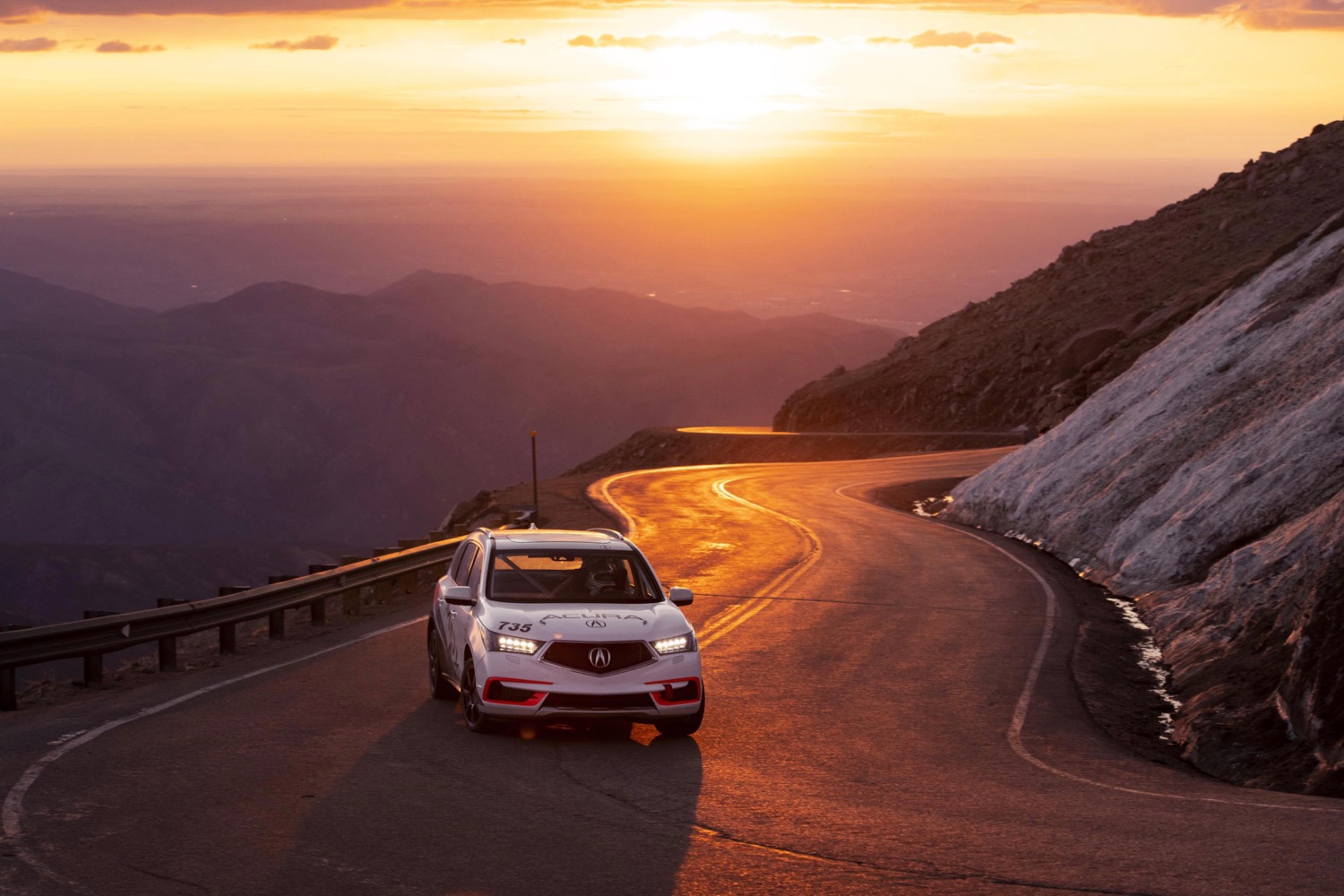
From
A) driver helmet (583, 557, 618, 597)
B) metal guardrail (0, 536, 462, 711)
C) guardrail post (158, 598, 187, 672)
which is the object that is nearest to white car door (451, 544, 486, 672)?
driver helmet (583, 557, 618, 597)

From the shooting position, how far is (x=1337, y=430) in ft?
66.1

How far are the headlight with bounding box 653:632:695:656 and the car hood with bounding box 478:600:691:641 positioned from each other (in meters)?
0.04

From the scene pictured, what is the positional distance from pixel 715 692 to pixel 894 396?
7151 centimetres

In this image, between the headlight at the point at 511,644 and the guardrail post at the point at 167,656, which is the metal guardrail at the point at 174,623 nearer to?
the guardrail post at the point at 167,656

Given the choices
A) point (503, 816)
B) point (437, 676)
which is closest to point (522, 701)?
point (503, 816)

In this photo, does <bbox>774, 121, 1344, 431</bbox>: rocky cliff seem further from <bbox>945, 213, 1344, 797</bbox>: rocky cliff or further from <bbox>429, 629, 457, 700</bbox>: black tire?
<bbox>429, 629, 457, 700</bbox>: black tire

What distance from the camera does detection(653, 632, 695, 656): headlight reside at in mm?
10898

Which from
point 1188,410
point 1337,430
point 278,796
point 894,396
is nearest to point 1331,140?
point 894,396

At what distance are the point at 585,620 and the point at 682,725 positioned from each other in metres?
1.17

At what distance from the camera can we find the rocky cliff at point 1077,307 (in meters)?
74.0

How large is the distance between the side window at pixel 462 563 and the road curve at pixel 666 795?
1.14 metres

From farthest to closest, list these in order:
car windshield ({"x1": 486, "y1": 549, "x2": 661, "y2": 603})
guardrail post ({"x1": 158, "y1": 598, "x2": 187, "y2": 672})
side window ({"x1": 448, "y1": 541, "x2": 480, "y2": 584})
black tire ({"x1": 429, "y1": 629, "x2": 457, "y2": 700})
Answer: guardrail post ({"x1": 158, "y1": 598, "x2": 187, "y2": 672})
side window ({"x1": 448, "y1": 541, "x2": 480, "y2": 584})
black tire ({"x1": 429, "y1": 629, "x2": 457, "y2": 700})
car windshield ({"x1": 486, "y1": 549, "x2": 661, "y2": 603})

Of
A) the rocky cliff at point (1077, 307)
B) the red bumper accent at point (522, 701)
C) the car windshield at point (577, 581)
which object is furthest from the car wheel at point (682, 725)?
the rocky cliff at point (1077, 307)

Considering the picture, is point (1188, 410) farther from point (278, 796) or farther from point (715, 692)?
point (278, 796)
